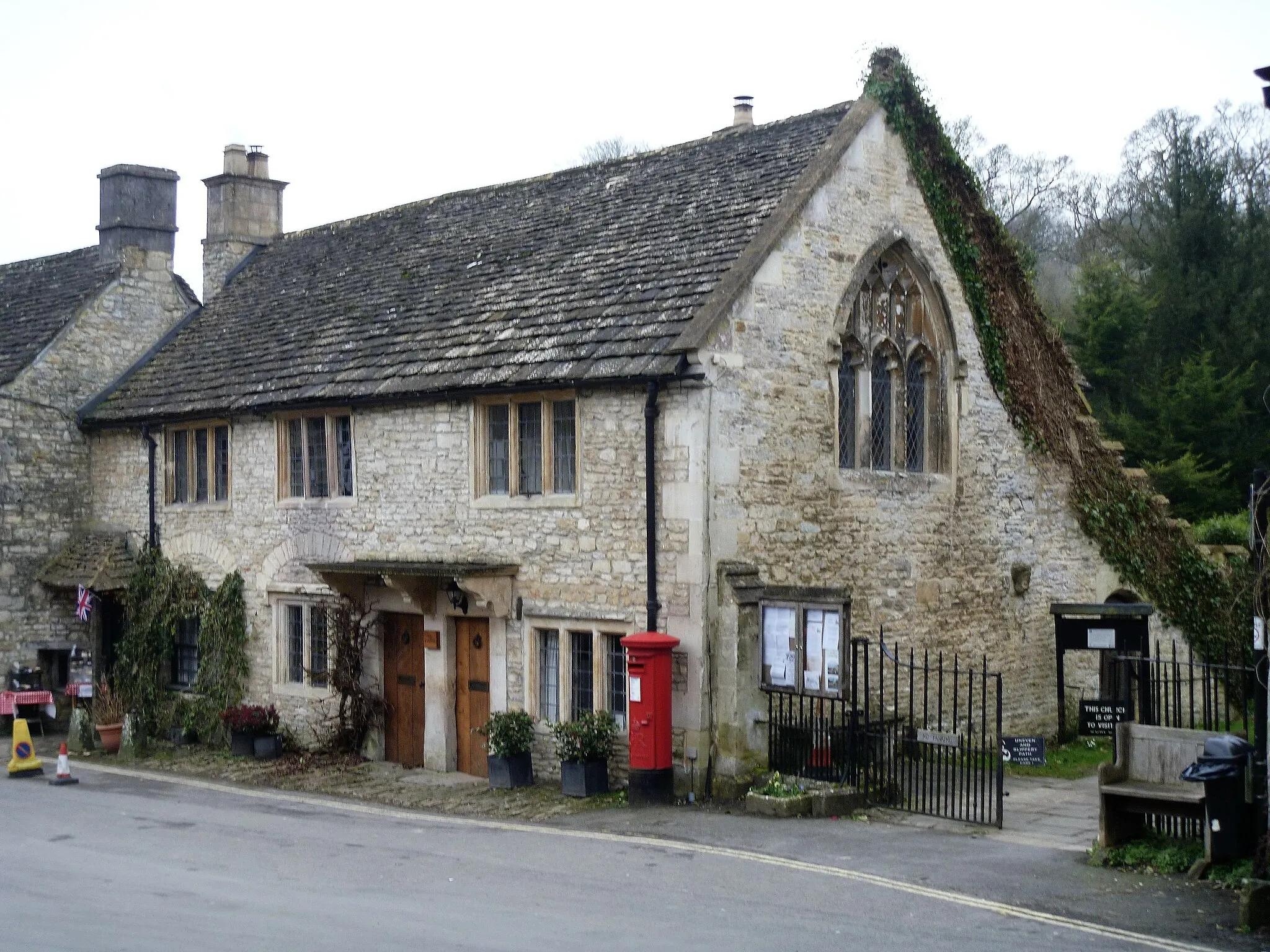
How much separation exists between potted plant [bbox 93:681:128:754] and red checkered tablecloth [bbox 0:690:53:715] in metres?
1.28

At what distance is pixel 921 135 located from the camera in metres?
18.5

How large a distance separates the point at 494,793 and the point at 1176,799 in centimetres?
776

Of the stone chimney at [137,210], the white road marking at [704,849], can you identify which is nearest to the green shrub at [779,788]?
→ the white road marking at [704,849]

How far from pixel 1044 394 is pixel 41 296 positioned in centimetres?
1739

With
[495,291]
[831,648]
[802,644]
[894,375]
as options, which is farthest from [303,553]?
[831,648]

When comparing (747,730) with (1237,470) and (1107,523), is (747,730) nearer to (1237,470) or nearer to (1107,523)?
(1107,523)

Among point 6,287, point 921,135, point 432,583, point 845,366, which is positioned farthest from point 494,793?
point 6,287

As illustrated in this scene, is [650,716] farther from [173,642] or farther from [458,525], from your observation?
[173,642]

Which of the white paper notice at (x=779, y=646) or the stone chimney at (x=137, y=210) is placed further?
the stone chimney at (x=137, y=210)

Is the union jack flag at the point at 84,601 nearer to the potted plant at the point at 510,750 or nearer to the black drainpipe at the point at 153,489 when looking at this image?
the black drainpipe at the point at 153,489

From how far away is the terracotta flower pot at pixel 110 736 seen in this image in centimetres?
2116

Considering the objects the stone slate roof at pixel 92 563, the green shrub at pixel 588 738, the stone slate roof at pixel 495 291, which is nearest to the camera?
the green shrub at pixel 588 738

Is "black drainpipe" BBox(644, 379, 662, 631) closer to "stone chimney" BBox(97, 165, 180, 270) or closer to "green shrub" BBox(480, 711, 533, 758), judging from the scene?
"green shrub" BBox(480, 711, 533, 758)

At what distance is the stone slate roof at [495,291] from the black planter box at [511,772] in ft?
14.1
